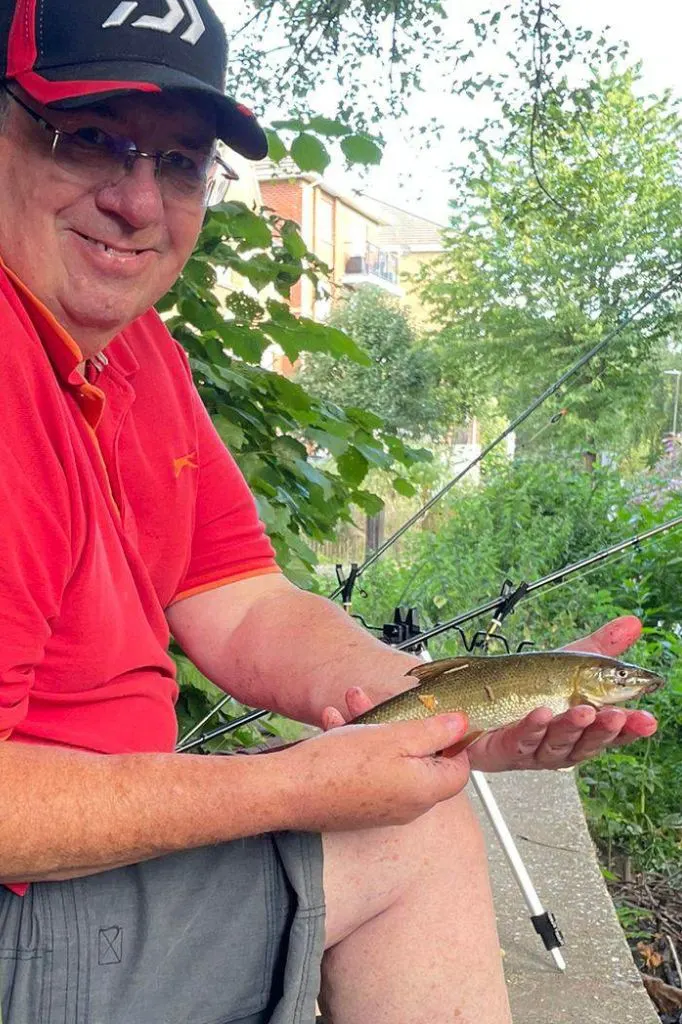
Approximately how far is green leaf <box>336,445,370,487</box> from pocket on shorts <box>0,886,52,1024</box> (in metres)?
2.23

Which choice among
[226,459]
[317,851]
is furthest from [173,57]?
[317,851]

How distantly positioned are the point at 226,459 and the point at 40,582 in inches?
31.2

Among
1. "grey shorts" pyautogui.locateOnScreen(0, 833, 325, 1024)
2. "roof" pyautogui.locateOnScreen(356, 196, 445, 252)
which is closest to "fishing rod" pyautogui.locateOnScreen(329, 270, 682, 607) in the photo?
"grey shorts" pyautogui.locateOnScreen(0, 833, 325, 1024)

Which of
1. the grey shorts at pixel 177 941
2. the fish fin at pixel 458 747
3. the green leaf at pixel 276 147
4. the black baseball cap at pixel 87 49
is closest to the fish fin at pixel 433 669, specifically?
the fish fin at pixel 458 747

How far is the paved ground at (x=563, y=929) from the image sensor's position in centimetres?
271

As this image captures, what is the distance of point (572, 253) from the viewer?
17.0m

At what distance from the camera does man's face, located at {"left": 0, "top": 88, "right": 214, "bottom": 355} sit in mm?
1631

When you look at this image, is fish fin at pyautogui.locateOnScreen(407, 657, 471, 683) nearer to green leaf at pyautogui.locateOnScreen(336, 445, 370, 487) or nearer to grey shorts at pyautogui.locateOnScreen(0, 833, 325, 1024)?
grey shorts at pyautogui.locateOnScreen(0, 833, 325, 1024)

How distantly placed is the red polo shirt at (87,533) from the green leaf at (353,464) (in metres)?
1.50

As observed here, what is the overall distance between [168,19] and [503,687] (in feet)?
3.63

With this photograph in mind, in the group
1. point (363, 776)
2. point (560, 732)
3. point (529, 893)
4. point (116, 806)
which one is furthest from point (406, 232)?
point (116, 806)

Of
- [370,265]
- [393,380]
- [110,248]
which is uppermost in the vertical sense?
[110,248]

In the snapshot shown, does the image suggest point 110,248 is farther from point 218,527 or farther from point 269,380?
point 269,380

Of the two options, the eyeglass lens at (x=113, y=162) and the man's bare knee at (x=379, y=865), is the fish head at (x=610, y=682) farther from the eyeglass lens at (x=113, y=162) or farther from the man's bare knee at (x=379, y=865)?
the eyeglass lens at (x=113, y=162)
